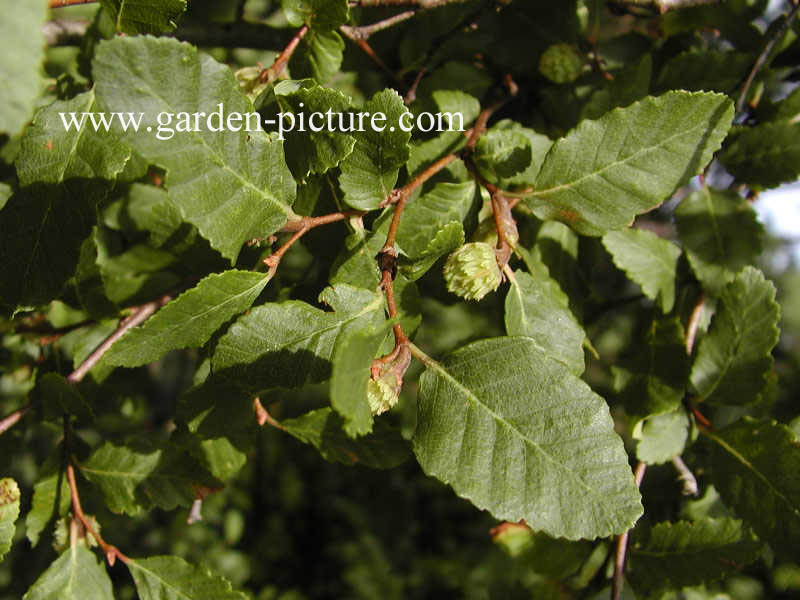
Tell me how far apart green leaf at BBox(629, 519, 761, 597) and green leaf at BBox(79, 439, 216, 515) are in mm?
748

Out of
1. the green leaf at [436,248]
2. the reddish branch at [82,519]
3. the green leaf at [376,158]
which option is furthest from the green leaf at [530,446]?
the reddish branch at [82,519]

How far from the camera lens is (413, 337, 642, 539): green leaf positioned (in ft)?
2.34

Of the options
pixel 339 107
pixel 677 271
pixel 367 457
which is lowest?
pixel 367 457

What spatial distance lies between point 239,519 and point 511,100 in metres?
2.64

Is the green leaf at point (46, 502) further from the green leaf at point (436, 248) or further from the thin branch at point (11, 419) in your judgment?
the green leaf at point (436, 248)

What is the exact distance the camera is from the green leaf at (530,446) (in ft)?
2.34

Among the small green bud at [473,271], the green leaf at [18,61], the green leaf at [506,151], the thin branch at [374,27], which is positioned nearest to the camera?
the green leaf at [18,61]

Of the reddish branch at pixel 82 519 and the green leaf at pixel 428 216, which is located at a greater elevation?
the green leaf at pixel 428 216

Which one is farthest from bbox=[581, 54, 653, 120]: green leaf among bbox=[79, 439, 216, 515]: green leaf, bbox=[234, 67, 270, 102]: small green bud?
bbox=[79, 439, 216, 515]: green leaf

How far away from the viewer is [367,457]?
1.01m

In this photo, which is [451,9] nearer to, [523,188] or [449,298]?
[523,188]

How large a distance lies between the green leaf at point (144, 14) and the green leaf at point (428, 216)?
378 millimetres

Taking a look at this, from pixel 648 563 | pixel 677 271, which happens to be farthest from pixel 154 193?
pixel 648 563

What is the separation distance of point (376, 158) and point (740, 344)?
69cm
